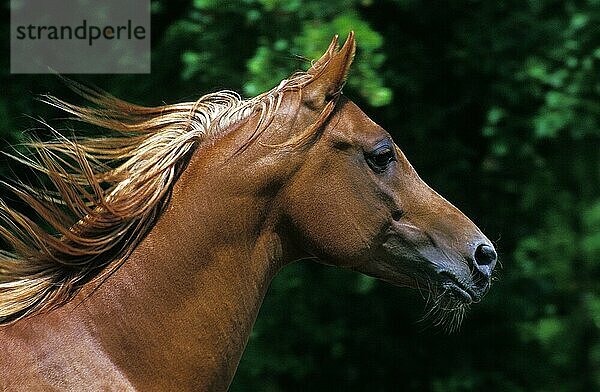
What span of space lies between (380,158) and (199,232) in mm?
497

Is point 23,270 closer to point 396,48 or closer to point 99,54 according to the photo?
point 99,54

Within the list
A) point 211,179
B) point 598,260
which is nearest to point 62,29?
point 211,179

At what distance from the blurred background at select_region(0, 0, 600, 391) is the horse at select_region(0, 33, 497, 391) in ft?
6.09

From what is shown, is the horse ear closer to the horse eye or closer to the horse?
the horse

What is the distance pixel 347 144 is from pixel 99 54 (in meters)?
2.96

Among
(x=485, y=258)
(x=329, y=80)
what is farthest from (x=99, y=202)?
(x=485, y=258)

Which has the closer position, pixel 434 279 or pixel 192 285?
pixel 192 285

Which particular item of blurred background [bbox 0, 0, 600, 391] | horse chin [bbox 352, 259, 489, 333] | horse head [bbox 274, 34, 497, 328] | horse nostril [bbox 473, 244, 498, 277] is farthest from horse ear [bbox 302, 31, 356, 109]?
blurred background [bbox 0, 0, 600, 391]

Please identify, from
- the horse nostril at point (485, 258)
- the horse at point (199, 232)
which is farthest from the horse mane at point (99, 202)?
the horse nostril at point (485, 258)

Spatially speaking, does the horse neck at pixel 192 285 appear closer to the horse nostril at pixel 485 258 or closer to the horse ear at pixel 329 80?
the horse ear at pixel 329 80

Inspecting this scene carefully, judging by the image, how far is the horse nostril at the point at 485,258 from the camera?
2473 mm

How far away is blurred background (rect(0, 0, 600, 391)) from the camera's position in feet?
15.7

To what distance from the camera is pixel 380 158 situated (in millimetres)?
2410

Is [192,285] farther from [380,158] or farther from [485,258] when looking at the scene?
[485,258]
